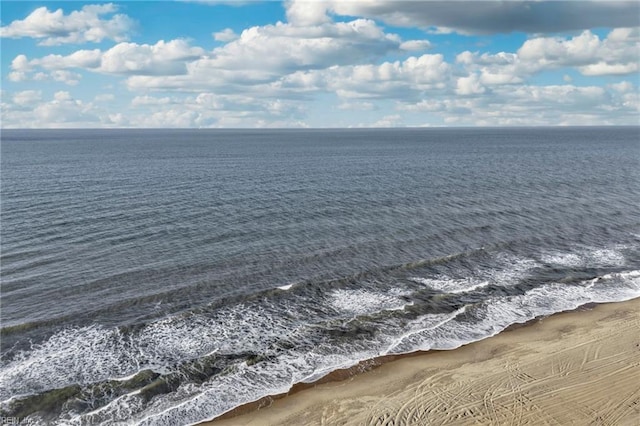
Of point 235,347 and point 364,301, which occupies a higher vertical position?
point 364,301

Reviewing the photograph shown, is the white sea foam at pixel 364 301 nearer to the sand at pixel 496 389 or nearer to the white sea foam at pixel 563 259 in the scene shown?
the sand at pixel 496 389

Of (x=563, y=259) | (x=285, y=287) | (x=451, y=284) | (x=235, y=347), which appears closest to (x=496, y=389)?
(x=451, y=284)

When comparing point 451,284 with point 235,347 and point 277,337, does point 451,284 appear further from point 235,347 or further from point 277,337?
point 235,347

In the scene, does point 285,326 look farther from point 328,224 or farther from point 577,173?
point 577,173

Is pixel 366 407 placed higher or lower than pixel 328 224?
lower

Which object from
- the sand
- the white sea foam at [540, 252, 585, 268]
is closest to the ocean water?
the white sea foam at [540, 252, 585, 268]

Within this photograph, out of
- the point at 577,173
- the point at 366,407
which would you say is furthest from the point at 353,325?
the point at 577,173

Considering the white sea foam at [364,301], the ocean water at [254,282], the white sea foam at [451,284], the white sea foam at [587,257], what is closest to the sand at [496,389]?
the ocean water at [254,282]
